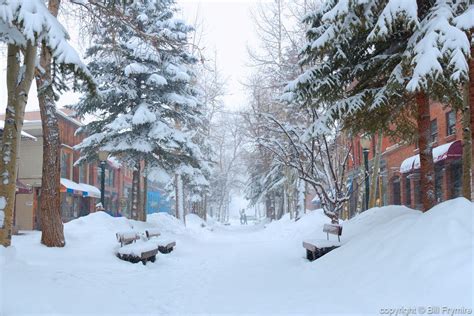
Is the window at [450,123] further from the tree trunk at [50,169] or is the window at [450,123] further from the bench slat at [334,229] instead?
the tree trunk at [50,169]

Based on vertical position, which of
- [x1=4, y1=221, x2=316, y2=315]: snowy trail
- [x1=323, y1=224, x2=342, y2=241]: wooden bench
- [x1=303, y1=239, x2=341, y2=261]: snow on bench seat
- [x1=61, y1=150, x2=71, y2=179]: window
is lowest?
[x1=4, y1=221, x2=316, y2=315]: snowy trail

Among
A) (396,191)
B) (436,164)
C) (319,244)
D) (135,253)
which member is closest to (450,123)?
(436,164)

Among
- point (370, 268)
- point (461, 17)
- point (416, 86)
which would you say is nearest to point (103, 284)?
point (370, 268)

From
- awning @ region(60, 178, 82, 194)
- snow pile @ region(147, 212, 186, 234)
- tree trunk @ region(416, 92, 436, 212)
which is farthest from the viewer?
awning @ region(60, 178, 82, 194)

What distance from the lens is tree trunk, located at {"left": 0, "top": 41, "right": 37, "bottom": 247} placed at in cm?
688

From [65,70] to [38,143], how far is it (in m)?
23.6

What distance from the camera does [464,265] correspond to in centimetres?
498

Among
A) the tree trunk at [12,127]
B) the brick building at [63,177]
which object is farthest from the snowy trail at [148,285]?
the brick building at [63,177]

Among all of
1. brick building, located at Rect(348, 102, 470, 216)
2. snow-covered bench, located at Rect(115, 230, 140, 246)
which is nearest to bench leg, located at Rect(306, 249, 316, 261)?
snow-covered bench, located at Rect(115, 230, 140, 246)

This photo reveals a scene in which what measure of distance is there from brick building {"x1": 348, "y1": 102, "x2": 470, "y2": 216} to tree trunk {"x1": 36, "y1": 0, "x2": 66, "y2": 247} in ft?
30.2

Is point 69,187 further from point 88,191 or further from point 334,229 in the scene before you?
point 334,229

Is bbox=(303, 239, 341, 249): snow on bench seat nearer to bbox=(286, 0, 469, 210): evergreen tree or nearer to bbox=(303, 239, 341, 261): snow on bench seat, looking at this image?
bbox=(303, 239, 341, 261): snow on bench seat

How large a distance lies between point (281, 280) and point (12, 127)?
526cm

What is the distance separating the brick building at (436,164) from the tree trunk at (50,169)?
362 inches
